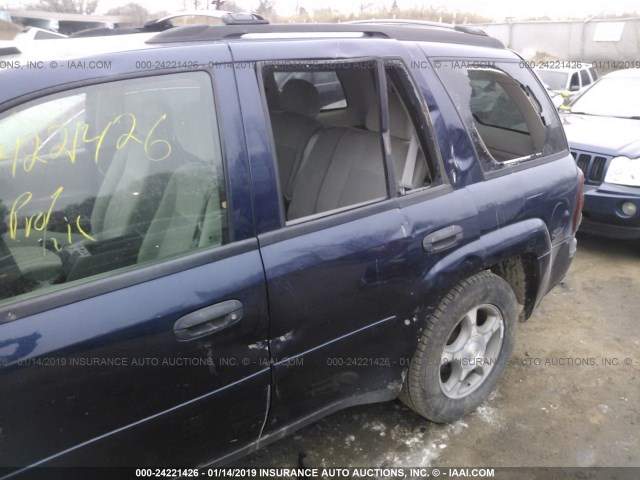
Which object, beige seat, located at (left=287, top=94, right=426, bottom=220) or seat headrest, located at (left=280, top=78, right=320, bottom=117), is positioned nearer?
beige seat, located at (left=287, top=94, right=426, bottom=220)

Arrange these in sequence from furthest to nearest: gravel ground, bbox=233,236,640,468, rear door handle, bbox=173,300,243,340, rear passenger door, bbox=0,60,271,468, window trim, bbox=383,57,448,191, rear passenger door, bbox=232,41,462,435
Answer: gravel ground, bbox=233,236,640,468 < window trim, bbox=383,57,448,191 < rear passenger door, bbox=232,41,462,435 < rear door handle, bbox=173,300,243,340 < rear passenger door, bbox=0,60,271,468

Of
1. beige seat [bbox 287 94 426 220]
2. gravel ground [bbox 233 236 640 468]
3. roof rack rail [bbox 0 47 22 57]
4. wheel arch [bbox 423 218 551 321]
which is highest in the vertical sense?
roof rack rail [bbox 0 47 22 57]

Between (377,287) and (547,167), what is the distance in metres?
1.35

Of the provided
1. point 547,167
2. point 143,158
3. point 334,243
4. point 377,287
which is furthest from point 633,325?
point 143,158

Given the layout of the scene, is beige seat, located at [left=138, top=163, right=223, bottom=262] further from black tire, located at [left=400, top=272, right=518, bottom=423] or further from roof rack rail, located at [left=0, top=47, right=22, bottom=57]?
black tire, located at [left=400, top=272, right=518, bottom=423]

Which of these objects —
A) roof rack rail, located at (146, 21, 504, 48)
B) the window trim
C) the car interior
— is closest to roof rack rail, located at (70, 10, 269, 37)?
roof rack rail, located at (146, 21, 504, 48)

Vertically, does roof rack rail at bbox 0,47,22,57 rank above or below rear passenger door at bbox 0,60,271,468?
above

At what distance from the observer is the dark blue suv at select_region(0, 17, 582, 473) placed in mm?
1468

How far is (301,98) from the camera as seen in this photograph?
133 inches

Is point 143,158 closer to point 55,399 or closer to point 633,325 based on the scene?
point 55,399

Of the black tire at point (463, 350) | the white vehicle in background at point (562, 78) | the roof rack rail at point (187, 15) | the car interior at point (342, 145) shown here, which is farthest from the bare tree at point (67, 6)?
the black tire at point (463, 350)

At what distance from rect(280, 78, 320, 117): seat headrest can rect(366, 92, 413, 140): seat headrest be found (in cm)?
70

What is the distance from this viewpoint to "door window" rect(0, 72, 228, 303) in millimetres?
1460

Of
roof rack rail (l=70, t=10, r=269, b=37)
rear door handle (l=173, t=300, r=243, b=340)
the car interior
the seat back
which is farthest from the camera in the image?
the seat back
